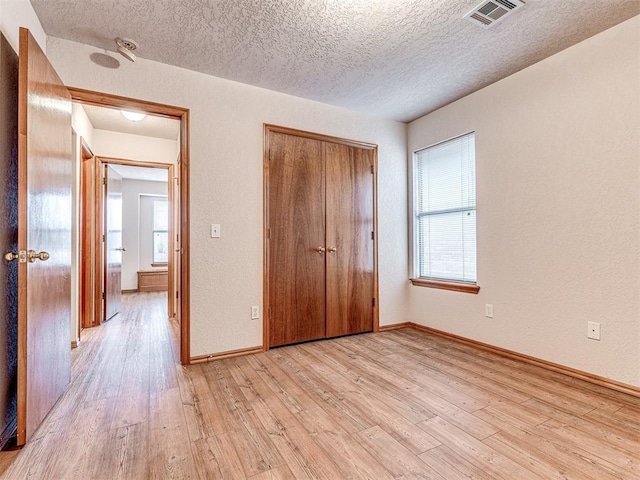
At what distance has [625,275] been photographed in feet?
6.64

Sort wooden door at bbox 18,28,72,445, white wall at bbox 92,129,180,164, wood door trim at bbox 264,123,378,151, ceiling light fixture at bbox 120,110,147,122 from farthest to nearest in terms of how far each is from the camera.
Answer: white wall at bbox 92,129,180,164 → ceiling light fixture at bbox 120,110,147,122 → wood door trim at bbox 264,123,378,151 → wooden door at bbox 18,28,72,445

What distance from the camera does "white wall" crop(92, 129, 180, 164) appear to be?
383cm

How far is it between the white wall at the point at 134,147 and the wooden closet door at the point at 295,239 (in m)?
1.60

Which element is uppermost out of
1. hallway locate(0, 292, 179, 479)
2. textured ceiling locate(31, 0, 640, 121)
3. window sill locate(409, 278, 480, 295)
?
textured ceiling locate(31, 0, 640, 121)

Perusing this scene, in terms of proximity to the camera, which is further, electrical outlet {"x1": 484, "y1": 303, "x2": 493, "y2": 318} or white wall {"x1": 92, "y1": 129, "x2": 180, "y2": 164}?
white wall {"x1": 92, "y1": 129, "x2": 180, "y2": 164}

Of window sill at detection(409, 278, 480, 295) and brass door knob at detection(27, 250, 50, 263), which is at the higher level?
brass door knob at detection(27, 250, 50, 263)

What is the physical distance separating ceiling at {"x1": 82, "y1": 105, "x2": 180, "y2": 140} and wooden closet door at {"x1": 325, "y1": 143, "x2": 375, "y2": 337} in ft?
5.95

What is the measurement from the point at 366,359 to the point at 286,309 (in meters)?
0.86

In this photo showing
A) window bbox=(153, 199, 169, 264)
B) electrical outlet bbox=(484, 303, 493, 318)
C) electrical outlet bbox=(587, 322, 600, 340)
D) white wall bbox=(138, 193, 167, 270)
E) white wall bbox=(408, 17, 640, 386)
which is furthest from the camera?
window bbox=(153, 199, 169, 264)

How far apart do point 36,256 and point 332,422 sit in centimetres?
172

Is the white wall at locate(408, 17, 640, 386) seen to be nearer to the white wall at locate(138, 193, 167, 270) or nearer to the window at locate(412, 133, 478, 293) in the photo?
the window at locate(412, 133, 478, 293)

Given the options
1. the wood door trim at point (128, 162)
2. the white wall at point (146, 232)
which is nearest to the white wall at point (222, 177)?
the wood door trim at point (128, 162)

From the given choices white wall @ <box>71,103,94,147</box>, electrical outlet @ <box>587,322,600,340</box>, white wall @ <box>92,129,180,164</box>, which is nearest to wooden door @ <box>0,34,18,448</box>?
white wall @ <box>71,103,94,147</box>

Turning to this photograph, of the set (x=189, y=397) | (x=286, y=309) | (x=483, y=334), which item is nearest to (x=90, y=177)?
(x=286, y=309)
